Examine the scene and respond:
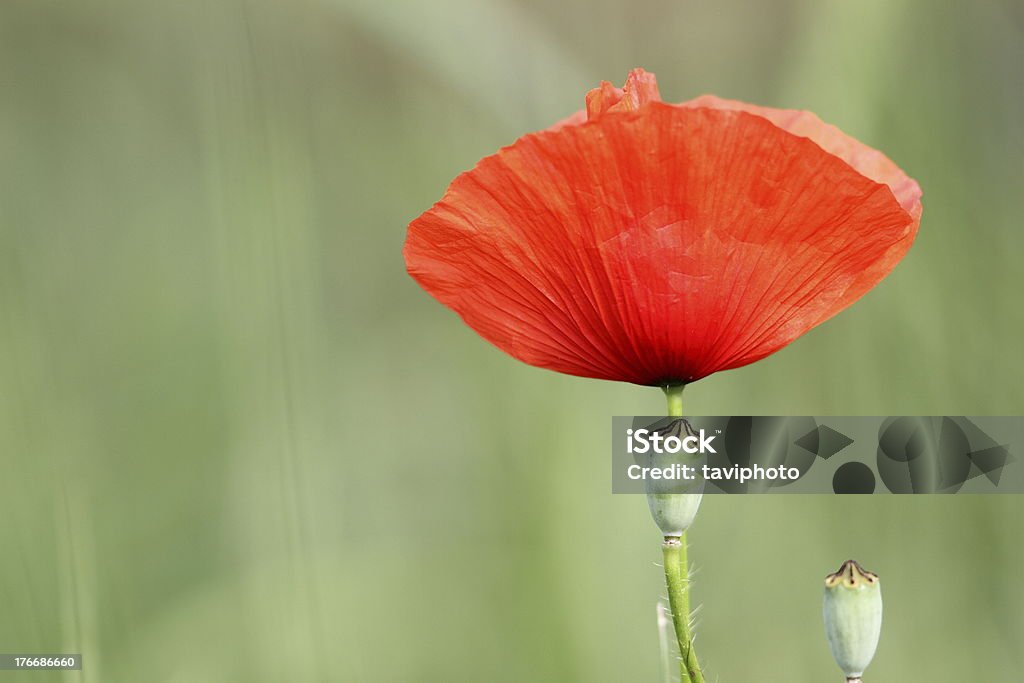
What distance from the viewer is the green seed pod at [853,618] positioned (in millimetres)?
270

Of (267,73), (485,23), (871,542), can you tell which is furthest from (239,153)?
(871,542)

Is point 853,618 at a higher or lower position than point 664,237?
lower

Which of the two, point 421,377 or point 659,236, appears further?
point 421,377

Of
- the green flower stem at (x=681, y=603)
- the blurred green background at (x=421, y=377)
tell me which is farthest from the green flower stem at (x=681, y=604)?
the blurred green background at (x=421, y=377)

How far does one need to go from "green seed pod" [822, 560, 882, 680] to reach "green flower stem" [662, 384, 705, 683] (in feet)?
0.11

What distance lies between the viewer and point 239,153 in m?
0.72

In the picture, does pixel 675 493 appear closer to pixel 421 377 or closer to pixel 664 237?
pixel 664 237

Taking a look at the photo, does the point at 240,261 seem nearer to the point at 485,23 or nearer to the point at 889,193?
the point at 485,23

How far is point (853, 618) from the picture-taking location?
0.27 metres

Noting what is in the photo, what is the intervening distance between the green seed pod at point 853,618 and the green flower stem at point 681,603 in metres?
0.03

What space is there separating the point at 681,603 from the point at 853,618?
0.04m

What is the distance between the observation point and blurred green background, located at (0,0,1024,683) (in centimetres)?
67

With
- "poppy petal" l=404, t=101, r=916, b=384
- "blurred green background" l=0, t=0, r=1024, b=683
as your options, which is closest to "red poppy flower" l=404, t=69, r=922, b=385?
"poppy petal" l=404, t=101, r=916, b=384

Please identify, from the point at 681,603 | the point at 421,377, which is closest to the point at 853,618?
the point at 681,603
